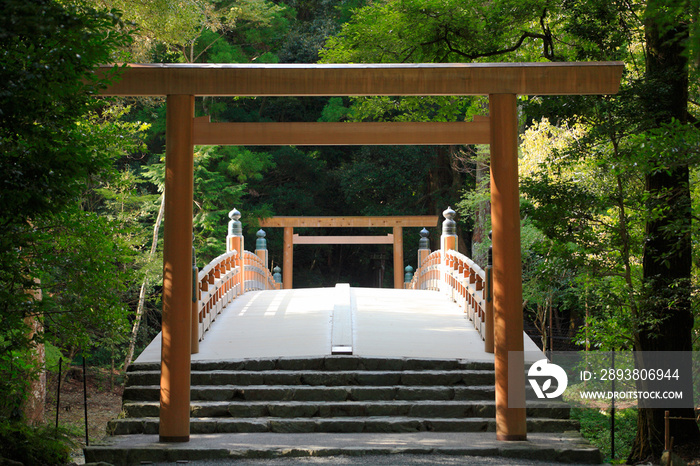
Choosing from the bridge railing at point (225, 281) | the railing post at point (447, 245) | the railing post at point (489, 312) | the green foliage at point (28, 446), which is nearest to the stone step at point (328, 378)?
the railing post at point (489, 312)

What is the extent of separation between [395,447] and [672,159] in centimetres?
307

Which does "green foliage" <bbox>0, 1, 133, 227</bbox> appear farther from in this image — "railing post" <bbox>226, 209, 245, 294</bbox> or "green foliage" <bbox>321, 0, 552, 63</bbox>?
"railing post" <bbox>226, 209, 245, 294</bbox>

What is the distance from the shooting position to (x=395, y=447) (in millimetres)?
5379

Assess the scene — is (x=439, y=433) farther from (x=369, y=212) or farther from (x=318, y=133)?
(x=369, y=212)

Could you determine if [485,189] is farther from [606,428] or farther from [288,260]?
[606,428]

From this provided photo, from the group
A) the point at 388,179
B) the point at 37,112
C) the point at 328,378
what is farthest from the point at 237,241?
the point at 388,179

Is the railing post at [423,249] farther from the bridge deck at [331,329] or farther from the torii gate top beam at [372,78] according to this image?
the torii gate top beam at [372,78]

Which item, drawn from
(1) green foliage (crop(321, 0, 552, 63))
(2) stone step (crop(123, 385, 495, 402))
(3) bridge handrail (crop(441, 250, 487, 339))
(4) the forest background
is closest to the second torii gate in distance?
(4) the forest background

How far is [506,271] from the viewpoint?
5.46m

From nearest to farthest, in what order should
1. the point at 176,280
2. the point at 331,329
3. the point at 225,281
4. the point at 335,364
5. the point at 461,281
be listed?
the point at 176,280 → the point at 335,364 → the point at 331,329 → the point at 461,281 → the point at 225,281

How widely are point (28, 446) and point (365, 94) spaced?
3.71m

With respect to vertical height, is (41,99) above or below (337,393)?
above

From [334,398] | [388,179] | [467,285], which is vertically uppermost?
[388,179]

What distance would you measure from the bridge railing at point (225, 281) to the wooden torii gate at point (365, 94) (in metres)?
2.16
